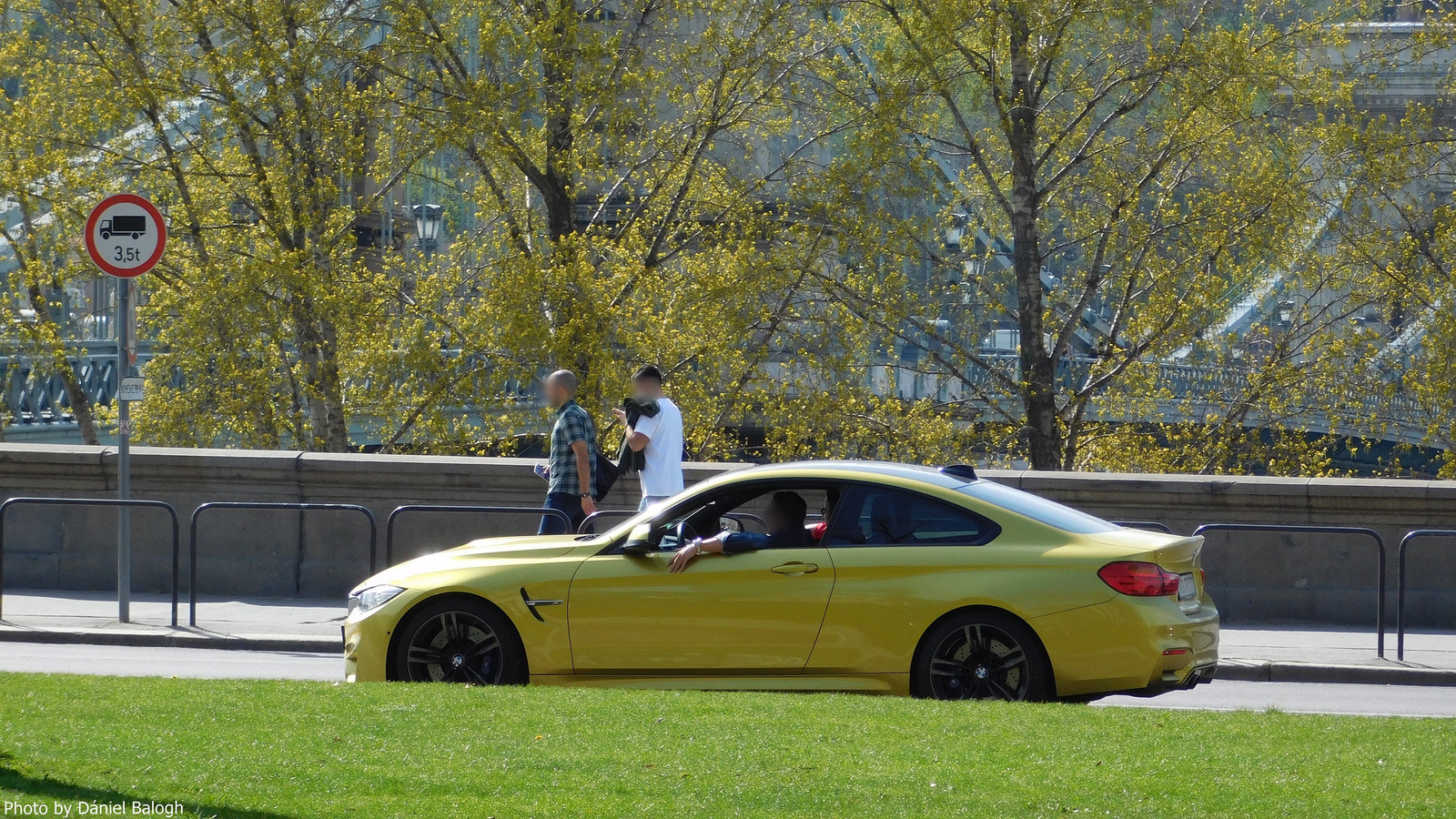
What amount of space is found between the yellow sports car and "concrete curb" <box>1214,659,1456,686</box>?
8.68 ft

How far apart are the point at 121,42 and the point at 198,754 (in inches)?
738

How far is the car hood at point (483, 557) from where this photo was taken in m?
8.59

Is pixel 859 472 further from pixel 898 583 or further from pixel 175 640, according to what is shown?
pixel 175 640

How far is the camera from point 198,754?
6117 millimetres

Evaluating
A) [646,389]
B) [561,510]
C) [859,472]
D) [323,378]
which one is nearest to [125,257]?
[561,510]

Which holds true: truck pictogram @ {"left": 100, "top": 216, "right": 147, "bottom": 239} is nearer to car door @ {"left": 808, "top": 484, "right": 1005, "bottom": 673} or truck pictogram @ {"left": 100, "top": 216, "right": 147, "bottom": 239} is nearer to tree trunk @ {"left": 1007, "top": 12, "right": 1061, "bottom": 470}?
car door @ {"left": 808, "top": 484, "right": 1005, "bottom": 673}

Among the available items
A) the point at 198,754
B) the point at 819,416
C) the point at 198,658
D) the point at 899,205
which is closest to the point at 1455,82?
the point at 899,205

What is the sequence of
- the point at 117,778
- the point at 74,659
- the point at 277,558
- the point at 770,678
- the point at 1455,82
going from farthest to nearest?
the point at 1455,82
the point at 277,558
the point at 74,659
the point at 770,678
the point at 117,778

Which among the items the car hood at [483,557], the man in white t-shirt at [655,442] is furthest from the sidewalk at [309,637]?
the car hood at [483,557]

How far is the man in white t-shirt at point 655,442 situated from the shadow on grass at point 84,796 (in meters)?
6.02

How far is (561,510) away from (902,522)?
4.08 metres

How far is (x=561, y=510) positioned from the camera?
11.8 m

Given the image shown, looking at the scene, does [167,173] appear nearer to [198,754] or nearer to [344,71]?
[344,71]

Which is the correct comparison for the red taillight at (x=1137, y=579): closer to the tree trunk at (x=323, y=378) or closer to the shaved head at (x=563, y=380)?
the shaved head at (x=563, y=380)
